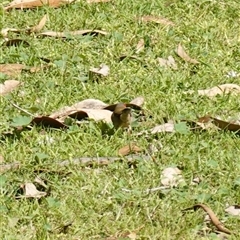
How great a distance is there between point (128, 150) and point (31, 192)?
583 mm

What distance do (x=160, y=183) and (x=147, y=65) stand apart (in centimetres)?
130

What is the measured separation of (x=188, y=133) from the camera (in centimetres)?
422

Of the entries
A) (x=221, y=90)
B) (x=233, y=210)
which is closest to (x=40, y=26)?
(x=221, y=90)

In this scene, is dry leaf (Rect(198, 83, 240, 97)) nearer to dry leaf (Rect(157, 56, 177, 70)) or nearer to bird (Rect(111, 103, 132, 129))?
dry leaf (Rect(157, 56, 177, 70))

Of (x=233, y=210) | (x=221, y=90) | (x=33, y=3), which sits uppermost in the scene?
(x=233, y=210)

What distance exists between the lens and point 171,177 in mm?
3857

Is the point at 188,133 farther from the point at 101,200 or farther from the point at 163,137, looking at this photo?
the point at 101,200

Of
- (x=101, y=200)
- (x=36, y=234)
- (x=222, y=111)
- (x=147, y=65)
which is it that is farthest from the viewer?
(x=147, y=65)

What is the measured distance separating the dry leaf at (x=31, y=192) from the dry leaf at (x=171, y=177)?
552mm

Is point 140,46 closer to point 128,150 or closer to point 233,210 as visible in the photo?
point 128,150

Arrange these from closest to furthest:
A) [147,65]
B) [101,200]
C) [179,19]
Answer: [101,200] < [147,65] < [179,19]

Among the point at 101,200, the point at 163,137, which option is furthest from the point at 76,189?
the point at 163,137

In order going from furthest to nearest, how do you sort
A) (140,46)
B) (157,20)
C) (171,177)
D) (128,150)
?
1. (157,20)
2. (140,46)
3. (128,150)
4. (171,177)

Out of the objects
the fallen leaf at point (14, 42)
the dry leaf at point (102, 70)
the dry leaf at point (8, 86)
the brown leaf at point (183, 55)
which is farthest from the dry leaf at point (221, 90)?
the fallen leaf at point (14, 42)
